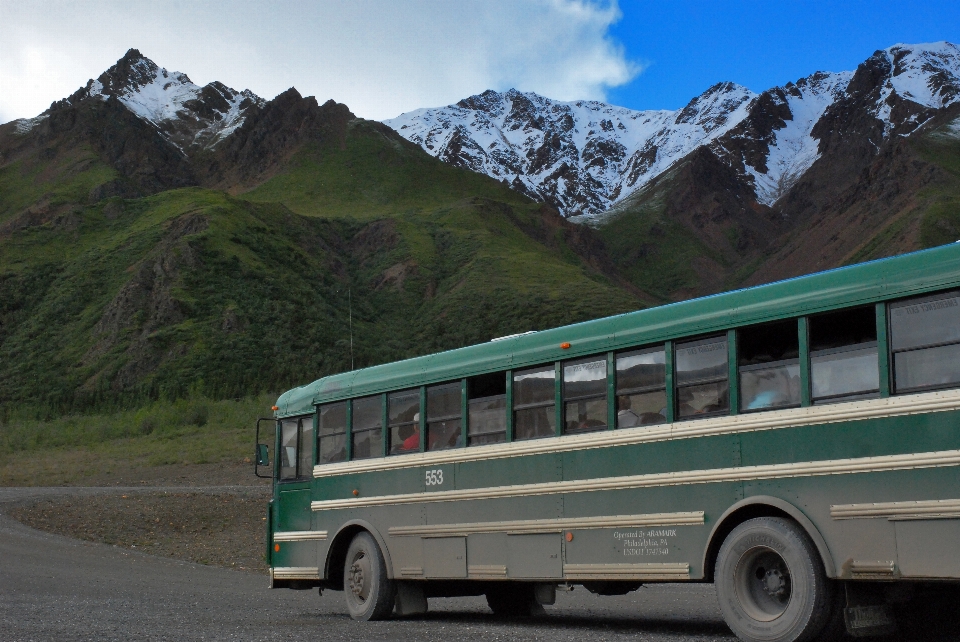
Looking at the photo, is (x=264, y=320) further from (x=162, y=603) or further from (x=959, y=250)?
(x=959, y=250)

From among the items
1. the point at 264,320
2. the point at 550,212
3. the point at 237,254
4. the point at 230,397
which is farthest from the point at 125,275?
the point at 550,212

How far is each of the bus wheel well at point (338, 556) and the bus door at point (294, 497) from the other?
1.04 ft

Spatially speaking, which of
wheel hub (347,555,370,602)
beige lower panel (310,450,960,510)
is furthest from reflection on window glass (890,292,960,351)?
wheel hub (347,555,370,602)

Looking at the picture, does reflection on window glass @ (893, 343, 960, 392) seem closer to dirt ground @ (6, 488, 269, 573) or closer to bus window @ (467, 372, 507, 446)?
bus window @ (467, 372, 507, 446)

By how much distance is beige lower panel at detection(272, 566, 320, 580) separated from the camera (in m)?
16.5

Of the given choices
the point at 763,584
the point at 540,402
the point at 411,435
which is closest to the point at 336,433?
the point at 411,435

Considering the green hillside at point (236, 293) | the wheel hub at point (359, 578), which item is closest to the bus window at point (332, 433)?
the wheel hub at point (359, 578)

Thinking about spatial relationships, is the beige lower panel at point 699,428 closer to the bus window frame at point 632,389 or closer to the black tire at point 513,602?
the bus window frame at point 632,389

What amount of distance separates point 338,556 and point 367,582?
1071mm

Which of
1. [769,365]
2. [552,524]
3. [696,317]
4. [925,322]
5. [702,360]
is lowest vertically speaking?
[552,524]

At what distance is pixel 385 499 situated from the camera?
1546 centimetres

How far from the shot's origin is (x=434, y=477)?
14.6m

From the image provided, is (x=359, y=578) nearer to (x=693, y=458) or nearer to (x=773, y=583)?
(x=693, y=458)

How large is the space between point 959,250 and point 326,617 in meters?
10.5
